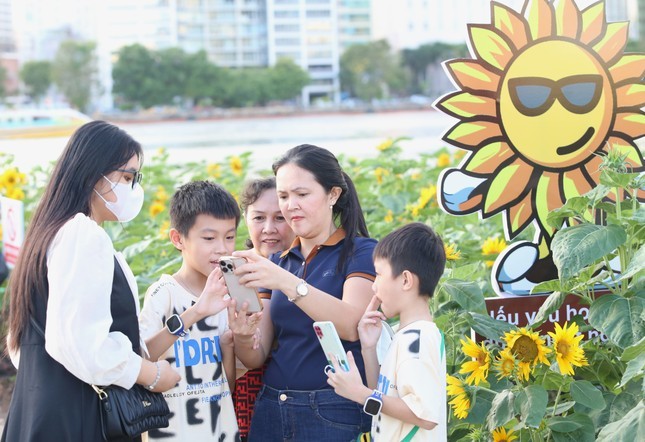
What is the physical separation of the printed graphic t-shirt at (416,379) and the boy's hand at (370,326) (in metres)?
0.10

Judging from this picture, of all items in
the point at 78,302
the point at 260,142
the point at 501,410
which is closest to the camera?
the point at 78,302

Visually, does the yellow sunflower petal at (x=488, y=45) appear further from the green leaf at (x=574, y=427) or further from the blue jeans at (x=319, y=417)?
the blue jeans at (x=319, y=417)

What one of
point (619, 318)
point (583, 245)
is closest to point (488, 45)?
point (583, 245)

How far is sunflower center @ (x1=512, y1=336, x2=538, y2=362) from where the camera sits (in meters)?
2.58

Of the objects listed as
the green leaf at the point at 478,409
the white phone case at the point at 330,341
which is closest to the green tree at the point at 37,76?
the green leaf at the point at 478,409

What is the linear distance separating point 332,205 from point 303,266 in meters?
0.18

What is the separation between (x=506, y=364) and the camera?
2.60 meters

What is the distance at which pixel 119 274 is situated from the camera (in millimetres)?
2375

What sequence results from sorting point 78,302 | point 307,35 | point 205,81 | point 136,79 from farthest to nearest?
point 307,35 < point 205,81 < point 136,79 < point 78,302

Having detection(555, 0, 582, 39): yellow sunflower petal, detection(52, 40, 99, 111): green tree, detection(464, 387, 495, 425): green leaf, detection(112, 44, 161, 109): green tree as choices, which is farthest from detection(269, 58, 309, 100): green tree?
detection(464, 387, 495, 425): green leaf

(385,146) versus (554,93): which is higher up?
(554,93)

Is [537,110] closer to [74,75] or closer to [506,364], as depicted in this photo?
[506,364]

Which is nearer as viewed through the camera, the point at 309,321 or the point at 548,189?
the point at 309,321

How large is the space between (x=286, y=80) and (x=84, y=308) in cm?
8766
